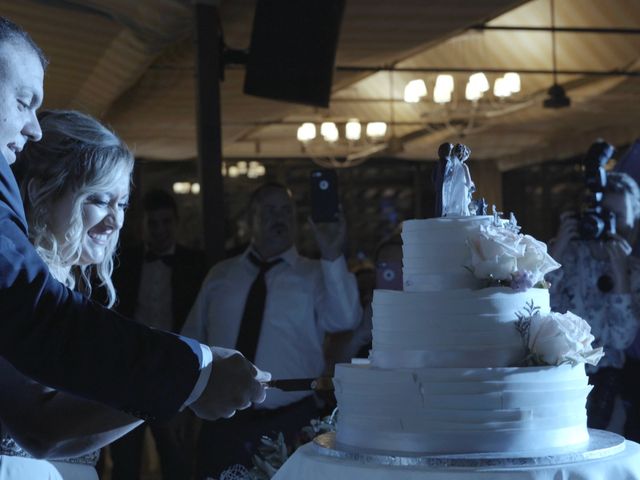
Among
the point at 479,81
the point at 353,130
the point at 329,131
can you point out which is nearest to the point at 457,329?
the point at 479,81

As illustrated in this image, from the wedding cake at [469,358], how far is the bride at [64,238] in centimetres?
56

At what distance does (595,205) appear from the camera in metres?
5.47

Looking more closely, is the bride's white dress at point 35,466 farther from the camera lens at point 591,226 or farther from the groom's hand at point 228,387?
the camera lens at point 591,226

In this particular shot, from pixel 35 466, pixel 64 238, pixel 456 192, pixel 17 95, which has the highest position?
pixel 17 95

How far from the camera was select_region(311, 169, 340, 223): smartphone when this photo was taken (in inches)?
224

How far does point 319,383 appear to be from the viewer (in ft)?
9.95

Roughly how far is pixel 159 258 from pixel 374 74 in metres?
9.48

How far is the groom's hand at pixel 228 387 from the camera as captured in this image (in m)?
2.35

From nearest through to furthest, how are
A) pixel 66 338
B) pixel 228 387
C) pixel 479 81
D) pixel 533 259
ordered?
pixel 66 338 → pixel 228 387 → pixel 533 259 → pixel 479 81

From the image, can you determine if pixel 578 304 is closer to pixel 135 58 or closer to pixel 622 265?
pixel 622 265

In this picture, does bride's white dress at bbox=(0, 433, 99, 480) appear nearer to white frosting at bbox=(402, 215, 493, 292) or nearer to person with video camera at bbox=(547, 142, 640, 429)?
white frosting at bbox=(402, 215, 493, 292)

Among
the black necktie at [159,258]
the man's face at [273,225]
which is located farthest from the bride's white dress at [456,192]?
the black necktie at [159,258]

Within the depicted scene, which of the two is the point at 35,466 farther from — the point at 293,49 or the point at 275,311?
the point at 293,49

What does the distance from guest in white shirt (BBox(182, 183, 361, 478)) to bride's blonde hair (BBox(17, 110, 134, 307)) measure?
2.64 m
